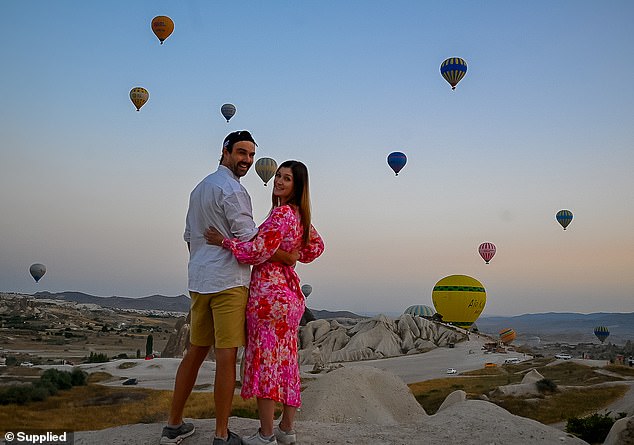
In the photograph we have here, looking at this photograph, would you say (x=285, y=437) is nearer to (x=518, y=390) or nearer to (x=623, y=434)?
(x=623, y=434)

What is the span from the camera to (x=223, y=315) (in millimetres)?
4145

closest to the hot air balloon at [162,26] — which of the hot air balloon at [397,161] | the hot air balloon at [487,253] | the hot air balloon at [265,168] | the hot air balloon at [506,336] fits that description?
the hot air balloon at [265,168]

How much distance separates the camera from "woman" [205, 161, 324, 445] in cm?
420

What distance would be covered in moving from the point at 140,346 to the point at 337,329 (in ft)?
65.5

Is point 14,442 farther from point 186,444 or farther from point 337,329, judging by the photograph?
point 337,329

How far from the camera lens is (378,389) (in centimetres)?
1052

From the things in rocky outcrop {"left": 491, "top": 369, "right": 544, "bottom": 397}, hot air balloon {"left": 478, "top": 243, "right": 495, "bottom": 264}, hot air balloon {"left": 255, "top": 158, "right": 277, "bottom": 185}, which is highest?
hot air balloon {"left": 255, "top": 158, "right": 277, "bottom": 185}

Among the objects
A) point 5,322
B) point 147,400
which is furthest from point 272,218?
point 5,322

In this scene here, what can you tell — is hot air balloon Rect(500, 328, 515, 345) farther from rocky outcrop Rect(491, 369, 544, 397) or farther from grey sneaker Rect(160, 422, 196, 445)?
grey sneaker Rect(160, 422, 196, 445)

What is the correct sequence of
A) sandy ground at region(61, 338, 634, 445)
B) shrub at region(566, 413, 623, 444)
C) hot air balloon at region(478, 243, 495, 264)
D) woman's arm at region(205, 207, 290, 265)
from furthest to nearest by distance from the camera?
1. hot air balloon at region(478, 243, 495, 264)
2. shrub at region(566, 413, 623, 444)
3. sandy ground at region(61, 338, 634, 445)
4. woman's arm at region(205, 207, 290, 265)

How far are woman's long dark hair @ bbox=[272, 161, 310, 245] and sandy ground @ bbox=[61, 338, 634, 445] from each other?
5.81 feet

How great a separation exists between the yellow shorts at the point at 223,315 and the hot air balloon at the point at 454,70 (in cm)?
3023

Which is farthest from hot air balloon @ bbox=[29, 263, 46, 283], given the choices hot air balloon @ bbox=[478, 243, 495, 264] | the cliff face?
hot air balloon @ bbox=[478, 243, 495, 264]

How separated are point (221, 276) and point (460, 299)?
39.1 meters
